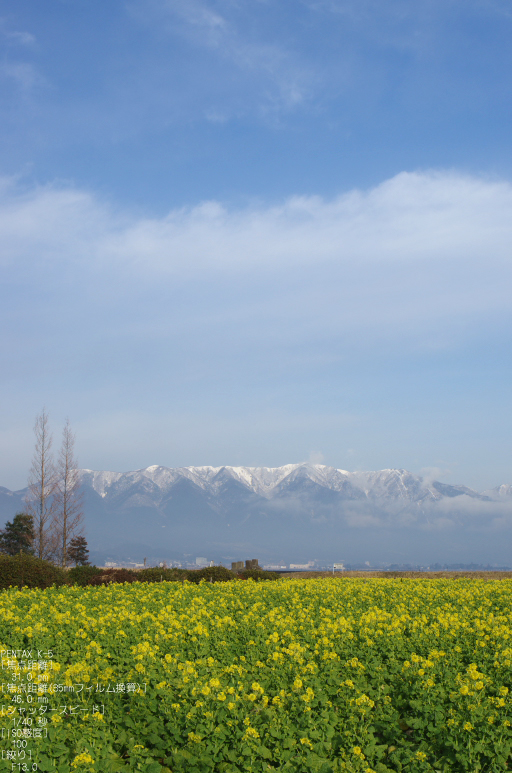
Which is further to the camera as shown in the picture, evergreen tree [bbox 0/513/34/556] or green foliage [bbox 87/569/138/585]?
evergreen tree [bbox 0/513/34/556]

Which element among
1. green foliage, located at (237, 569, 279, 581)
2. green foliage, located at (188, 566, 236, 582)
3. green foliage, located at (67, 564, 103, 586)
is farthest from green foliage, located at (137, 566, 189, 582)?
green foliage, located at (237, 569, 279, 581)

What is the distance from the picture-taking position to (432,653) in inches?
301

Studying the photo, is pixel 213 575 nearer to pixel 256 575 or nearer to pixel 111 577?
pixel 256 575

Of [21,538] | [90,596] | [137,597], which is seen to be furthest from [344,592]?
[21,538]

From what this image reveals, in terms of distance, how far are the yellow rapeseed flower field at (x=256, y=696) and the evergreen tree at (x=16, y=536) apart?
34.8 metres

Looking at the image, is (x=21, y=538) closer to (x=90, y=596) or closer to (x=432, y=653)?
(x=90, y=596)

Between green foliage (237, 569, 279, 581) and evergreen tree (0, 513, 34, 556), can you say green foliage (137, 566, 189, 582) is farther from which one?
evergreen tree (0, 513, 34, 556)

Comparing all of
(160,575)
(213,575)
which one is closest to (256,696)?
(213,575)

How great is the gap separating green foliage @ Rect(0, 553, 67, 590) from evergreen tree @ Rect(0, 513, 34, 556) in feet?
74.2

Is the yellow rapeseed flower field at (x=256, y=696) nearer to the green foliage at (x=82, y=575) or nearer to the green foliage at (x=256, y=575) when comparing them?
the green foliage at (x=82, y=575)

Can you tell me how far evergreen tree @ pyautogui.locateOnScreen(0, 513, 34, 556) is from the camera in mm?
42125

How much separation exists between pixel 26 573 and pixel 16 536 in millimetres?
25230

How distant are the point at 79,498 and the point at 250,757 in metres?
37.2

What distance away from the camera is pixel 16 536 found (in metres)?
43.1
